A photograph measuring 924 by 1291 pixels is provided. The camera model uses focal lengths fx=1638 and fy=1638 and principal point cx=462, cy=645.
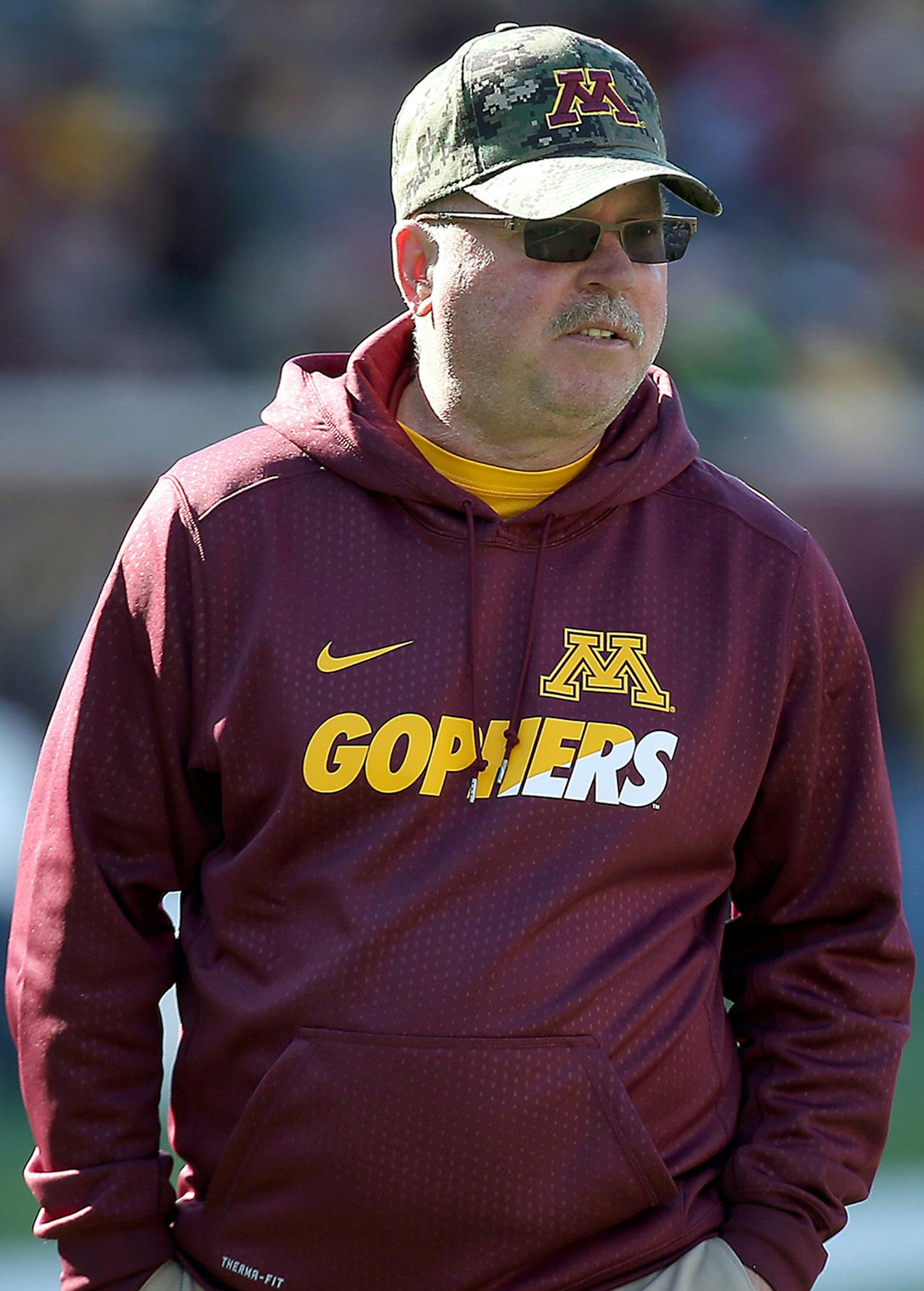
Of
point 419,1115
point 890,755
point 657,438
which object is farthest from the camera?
point 890,755

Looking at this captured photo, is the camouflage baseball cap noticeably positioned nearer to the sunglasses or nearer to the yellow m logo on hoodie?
the sunglasses

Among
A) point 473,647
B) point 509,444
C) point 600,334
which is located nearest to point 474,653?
point 473,647

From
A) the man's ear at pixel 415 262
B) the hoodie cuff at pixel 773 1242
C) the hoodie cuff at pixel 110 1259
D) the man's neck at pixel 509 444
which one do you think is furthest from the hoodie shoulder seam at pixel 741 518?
the hoodie cuff at pixel 110 1259

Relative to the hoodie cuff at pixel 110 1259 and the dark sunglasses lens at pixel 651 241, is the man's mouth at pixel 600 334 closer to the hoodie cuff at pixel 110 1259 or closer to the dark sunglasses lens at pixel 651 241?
the dark sunglasses lens at pixel 651 241

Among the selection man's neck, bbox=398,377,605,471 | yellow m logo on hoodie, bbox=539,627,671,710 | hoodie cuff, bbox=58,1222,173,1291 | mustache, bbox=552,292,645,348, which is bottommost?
hoodie cuff, bbox=58,1222,173,1291

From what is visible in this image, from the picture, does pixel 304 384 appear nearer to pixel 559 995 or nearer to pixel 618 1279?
pixel 559 995

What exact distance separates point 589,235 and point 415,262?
249 millimetres

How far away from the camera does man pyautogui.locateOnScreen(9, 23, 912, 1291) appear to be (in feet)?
5.25

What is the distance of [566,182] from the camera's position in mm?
1686

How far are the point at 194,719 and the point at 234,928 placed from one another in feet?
0.72

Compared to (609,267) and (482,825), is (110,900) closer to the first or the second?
Result: (482,825)

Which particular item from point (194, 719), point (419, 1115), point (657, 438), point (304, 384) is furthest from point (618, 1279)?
point (304, 384)

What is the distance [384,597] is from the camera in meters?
1.69

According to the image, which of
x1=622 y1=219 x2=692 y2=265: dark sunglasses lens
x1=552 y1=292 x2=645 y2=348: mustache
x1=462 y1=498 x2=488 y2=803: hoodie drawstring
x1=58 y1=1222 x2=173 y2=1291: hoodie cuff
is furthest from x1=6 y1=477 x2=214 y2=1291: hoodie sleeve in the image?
x1=622 y1=219 x2=692 y2=265: dark sunglasses lens
